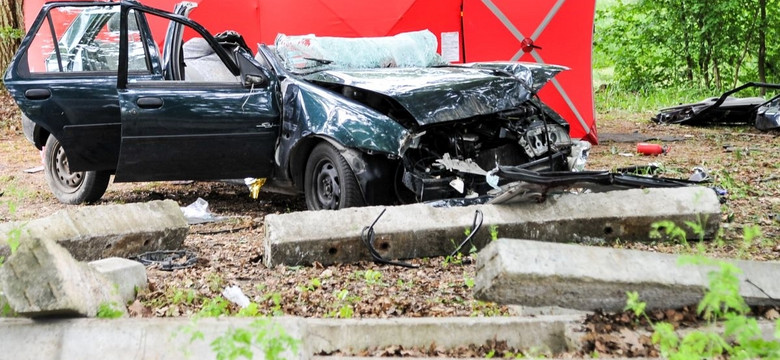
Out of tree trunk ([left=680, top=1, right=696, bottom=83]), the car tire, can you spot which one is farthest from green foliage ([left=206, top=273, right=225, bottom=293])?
tree trunk ([left=680, top=1, right=696, bottom=83])

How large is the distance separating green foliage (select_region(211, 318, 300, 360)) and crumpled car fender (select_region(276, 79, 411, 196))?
140 inches

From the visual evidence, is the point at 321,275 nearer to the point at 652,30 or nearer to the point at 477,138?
the point at 477,138

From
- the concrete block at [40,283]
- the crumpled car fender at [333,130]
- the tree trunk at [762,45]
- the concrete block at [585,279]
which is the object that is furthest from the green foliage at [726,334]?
the tree trunk at [762,45]

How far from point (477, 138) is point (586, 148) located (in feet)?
3.48

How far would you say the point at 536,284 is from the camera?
4.18m

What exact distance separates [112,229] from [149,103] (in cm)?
175

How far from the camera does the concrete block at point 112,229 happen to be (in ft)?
19.9

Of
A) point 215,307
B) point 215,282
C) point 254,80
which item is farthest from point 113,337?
point 254,80

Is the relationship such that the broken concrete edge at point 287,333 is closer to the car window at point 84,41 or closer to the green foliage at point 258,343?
the green foliage at point 258,343

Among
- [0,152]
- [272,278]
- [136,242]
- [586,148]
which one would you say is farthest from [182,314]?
[0,152]

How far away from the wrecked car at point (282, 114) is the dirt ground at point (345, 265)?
695mm

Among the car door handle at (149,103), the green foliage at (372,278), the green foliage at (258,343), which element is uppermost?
the car door handle at (149,103)

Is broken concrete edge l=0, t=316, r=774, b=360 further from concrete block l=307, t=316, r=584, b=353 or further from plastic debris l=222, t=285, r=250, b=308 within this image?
plastic debris l=222, t=285, r=250, b=308

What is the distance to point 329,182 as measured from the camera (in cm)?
760
